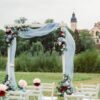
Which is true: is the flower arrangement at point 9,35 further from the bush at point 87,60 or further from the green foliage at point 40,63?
the green foliage at point 40,63

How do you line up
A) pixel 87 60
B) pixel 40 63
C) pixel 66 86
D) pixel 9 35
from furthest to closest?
1. pixel 40 63
2. pixel 87 60
3. pixel 9 35
4. pixel 66 86

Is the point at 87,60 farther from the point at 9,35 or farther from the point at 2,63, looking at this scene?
the point at 9,35

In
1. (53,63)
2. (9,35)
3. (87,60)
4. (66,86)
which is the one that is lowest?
(66,86)

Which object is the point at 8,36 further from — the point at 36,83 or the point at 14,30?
the point at 36,83

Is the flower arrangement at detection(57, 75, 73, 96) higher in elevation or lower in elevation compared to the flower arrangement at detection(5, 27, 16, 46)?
lower

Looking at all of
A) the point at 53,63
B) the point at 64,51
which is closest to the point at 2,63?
the point at 53,63

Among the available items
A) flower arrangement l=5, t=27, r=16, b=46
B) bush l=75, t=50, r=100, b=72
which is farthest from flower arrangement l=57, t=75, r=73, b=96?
bush l=75, t=50, r=100, b=72

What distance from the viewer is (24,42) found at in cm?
3962

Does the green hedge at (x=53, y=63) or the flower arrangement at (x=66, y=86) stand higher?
the green hedge at (x=53, y=63)

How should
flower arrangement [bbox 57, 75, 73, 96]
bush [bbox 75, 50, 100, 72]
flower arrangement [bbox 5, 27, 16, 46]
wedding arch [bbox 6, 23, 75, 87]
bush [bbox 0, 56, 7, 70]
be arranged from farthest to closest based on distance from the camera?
1. bush [bbox 0, 56, 7, 70]
2. bush [bbox 75, 50, 100, 72]
3. flower arrangement [bbox 5, 27, 16, 46]
4. wedding arch [bbox 6, 23, 75, 87]
5. flower arrangement [bbox 57, 75, 73, 96]

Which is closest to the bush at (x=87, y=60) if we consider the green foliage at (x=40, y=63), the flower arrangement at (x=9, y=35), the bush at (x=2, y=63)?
the green foliage at (x=40, y=63)

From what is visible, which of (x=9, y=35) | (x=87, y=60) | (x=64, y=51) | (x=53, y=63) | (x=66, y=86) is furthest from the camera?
(x=53, y=63)

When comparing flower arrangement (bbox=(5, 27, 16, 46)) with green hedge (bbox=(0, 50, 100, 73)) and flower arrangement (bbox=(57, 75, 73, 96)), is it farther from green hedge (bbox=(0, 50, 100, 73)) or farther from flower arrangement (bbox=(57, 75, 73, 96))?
green hedge (bbox=(0, 50, 100, 73))

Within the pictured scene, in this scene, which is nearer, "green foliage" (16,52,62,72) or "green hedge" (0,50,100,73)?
"green hedge" (0,50,100,73)
